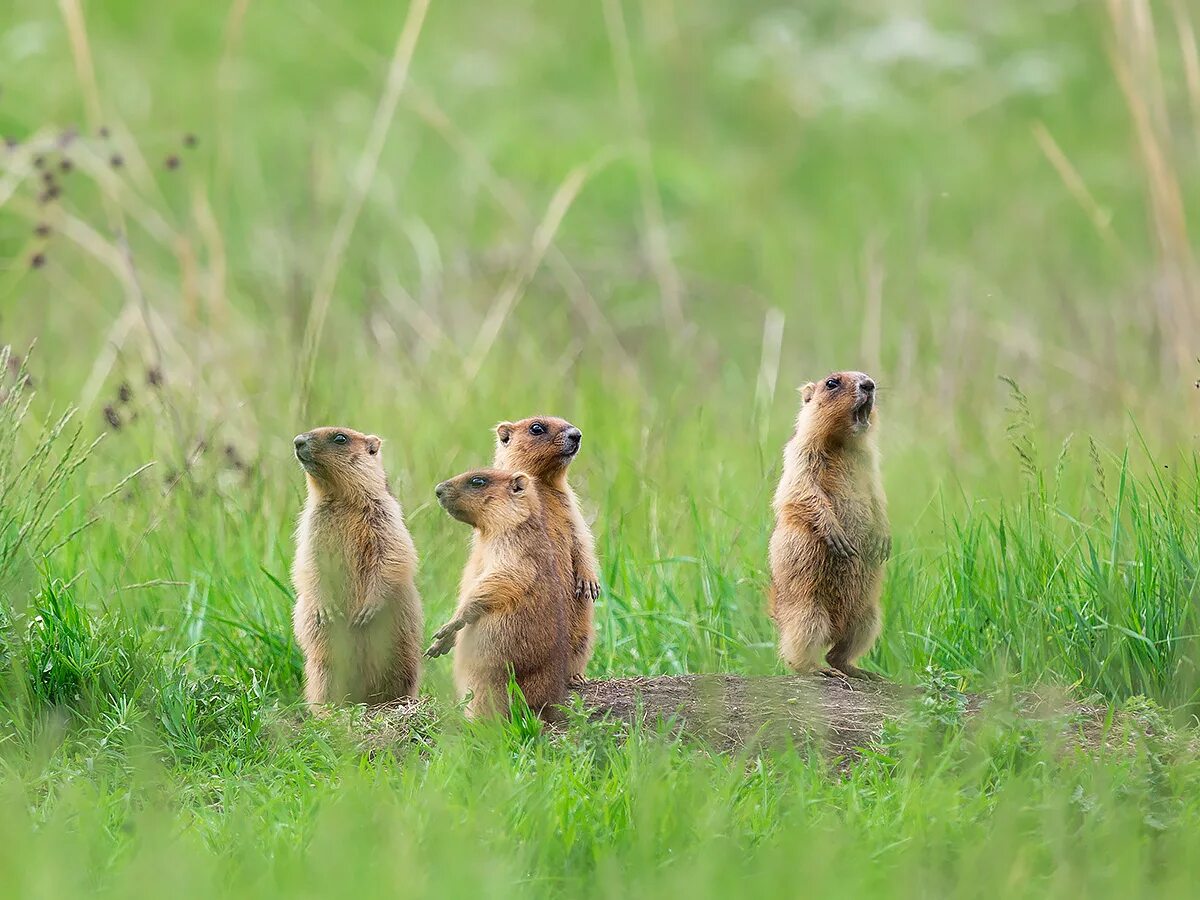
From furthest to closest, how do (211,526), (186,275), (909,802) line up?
(186,275)
(211,526)
(909,802)

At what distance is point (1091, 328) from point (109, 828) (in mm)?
7901

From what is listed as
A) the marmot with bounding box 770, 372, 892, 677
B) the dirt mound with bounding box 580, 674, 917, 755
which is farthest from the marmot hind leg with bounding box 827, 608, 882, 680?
the dirt mound with bounding box 580, 674, 917, 755

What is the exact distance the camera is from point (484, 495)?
614cm

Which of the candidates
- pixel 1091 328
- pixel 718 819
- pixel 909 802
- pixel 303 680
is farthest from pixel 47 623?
pixel 1091 328

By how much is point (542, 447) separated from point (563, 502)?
0.22 metres

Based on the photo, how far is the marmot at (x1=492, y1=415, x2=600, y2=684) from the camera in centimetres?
624

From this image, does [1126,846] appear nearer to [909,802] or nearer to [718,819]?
[909,802]

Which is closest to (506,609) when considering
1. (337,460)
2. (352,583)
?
(352,583)

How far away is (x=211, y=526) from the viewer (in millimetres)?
7699

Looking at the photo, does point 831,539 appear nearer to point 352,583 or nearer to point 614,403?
point 352,583

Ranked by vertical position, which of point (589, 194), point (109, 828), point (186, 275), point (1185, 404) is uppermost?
point (589, 194)

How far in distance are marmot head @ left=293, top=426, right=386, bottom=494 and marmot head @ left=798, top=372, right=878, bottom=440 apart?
1.68 metres

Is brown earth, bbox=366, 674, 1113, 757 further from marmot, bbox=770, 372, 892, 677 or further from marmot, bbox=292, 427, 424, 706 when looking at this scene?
marmot, bbox=770, 372, 892, 677

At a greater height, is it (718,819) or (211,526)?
(211,526)
